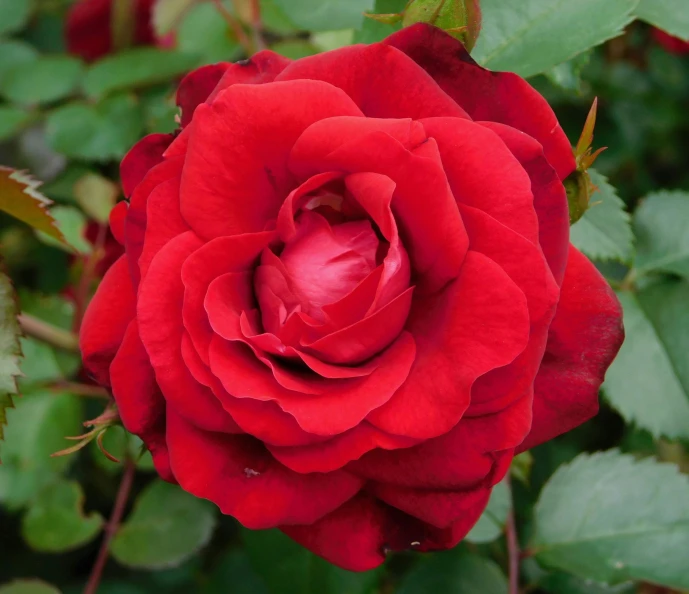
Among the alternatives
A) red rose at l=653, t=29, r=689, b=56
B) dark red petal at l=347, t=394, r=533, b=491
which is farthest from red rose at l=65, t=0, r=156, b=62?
dark red petal at l=347, t=394, r=533, b=491

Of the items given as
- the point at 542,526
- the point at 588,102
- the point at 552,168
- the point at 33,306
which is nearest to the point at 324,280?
the point at 552,168

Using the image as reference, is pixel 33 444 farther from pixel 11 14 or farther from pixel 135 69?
pixel 11 14

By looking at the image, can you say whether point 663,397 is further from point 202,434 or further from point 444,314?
point 202,434

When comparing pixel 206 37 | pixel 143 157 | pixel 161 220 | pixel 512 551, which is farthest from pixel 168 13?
pixel 512 551

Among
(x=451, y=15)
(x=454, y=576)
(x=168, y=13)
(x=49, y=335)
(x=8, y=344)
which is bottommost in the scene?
(x=454, y=576)

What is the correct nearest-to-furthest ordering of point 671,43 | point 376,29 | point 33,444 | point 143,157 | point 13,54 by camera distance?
point 143,157 < point 376,29 < point 33,444 < point 13,54 < point 671,43

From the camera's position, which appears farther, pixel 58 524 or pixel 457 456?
pixel 58 524
